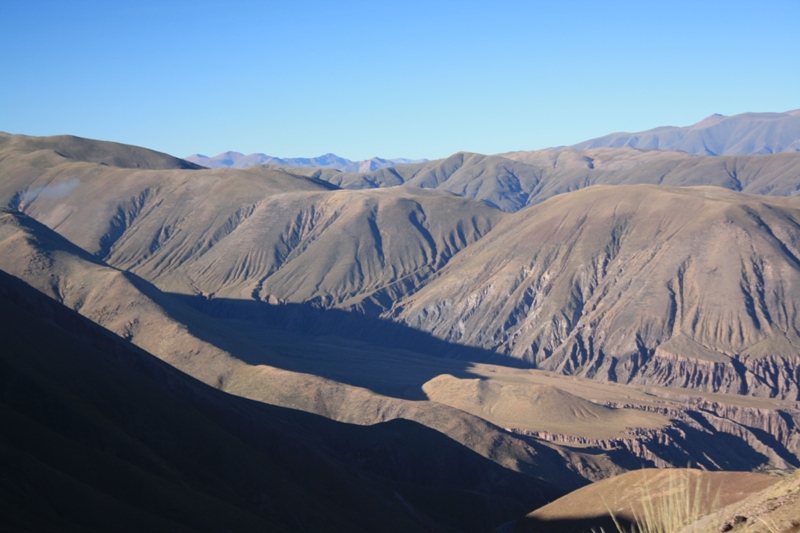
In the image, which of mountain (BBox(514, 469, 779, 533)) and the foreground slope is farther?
mountain (BBox(514, 469, 779, 533))

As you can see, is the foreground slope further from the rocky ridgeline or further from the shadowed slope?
the rocky ridgeline

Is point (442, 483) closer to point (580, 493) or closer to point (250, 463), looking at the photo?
point (580, 493)

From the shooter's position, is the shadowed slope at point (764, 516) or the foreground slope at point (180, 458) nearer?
the shadowed slope at point (764, 516)

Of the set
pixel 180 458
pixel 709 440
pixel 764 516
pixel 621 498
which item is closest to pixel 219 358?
pixel 180 458

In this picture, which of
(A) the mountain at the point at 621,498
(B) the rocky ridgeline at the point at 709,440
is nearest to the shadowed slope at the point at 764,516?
(A) the mountain at the point at 621,498

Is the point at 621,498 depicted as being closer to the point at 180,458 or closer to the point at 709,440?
the point at 180,458

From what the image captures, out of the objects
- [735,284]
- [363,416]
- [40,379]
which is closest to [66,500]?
[40,379]

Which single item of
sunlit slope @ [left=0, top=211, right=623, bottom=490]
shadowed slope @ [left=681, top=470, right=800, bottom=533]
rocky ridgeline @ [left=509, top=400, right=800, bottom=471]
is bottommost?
rocky ridgeline @ [left=509, top=400, right=800, bottom=471]

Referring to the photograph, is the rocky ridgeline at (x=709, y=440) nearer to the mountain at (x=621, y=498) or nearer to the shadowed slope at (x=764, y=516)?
the mountain at (x=621, y=498)

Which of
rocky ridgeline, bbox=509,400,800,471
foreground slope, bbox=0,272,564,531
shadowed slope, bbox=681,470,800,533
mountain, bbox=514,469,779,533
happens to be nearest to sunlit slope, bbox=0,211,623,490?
rocky ridgeline, bbox=509,400,800,471
